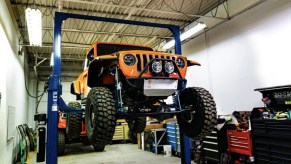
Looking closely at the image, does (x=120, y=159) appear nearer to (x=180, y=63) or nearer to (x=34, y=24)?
(x=34, y=24)

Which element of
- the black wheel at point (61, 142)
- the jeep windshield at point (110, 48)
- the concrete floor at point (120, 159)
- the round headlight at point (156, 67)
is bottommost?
the concrete floor at point (120, 159)

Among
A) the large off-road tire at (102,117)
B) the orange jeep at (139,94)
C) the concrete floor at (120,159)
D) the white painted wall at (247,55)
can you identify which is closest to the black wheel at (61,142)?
the concrete floor at (120,159)

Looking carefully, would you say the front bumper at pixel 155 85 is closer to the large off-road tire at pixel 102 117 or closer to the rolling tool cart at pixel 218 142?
the large off-road tire at pixel 102 117

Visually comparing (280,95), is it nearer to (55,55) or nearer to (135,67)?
(135,67)

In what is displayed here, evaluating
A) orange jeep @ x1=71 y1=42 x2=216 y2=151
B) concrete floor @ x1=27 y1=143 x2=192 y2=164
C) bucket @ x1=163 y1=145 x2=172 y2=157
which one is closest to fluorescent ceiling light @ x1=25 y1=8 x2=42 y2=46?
orange jeep @ x1=71 y1=42 x2=216 y2=151

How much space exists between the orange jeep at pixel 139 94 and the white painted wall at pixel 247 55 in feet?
10.7

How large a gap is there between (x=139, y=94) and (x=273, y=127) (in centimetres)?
320

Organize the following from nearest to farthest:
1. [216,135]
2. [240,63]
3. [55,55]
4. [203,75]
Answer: [55,55] < [216,135] < [240,63] < [203,75]

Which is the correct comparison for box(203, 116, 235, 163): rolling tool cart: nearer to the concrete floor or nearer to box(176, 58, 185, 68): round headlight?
the concrete floor

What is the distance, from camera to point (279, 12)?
5.41 meters

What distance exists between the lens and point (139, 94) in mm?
3070

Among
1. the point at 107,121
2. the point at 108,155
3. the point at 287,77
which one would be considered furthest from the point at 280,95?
the point at 108,155

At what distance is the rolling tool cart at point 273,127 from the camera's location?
4449mm

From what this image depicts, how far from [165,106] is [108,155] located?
5.99 metres
